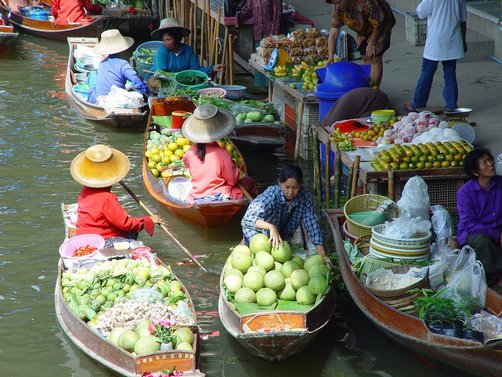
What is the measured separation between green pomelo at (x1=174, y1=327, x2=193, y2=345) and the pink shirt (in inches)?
113

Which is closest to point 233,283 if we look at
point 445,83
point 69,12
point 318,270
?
point 318,270

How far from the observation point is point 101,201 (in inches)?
307

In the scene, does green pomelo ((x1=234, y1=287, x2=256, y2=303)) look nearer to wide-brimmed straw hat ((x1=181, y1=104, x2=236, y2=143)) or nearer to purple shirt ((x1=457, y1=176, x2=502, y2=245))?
purple shirt ((x1=457, y1=176, x2=502, y2=245))

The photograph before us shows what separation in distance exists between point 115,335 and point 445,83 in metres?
5.27

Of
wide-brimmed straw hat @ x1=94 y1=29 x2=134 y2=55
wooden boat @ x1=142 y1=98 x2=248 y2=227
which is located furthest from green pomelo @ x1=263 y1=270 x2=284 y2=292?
wide-brimmed straw hat @ x1=94 y1=29 x2=134 y2=55

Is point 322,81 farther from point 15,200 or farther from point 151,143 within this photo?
point 15,200

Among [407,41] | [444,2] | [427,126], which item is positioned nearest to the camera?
[427,126]

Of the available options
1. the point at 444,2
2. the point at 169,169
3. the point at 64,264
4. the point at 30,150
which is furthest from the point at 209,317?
the point at 30,150

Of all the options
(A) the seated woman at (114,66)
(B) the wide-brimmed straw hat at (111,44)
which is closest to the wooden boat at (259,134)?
(A) the seated woman at (114,66)

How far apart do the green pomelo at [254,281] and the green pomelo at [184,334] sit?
66cm

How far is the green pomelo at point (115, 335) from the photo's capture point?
20.9ft

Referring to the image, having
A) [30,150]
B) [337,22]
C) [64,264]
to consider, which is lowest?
[30,150]

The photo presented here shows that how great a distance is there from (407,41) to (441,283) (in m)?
8.30

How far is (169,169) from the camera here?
10.1 meters
